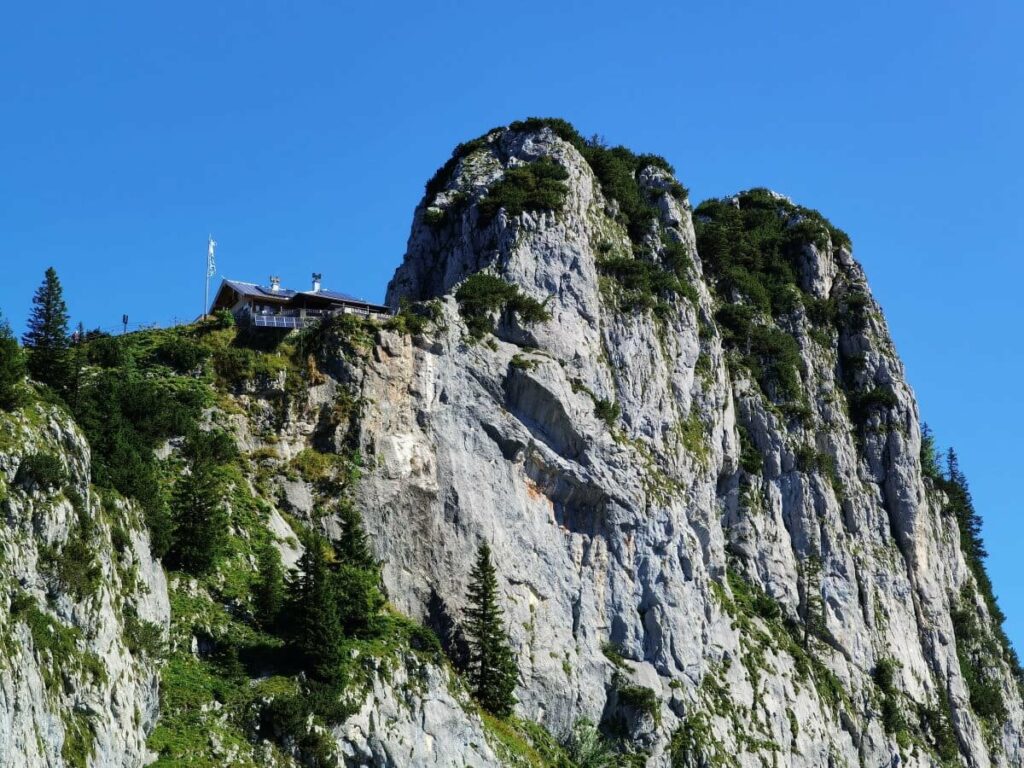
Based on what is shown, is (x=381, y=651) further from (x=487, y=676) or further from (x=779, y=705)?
(x=779, y=705)

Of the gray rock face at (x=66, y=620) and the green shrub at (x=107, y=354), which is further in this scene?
the green shrub at (x=107, y=354)

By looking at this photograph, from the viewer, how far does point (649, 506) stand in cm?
8394

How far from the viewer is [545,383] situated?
8188 centimetres

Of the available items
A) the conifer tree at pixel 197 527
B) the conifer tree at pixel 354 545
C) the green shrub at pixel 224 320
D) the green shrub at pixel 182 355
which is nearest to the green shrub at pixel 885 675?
the conifer tree at pixel 354 545

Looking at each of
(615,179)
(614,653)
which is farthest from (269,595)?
(615,179)

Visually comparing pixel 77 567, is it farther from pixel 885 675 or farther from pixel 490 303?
pixel 885 675

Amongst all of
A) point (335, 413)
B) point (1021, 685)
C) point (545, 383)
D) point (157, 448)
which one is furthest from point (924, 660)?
point (157, 448)

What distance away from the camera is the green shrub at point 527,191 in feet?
301

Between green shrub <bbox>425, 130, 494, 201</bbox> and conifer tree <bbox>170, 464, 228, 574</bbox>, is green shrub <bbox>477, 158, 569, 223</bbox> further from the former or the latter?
conifer tree <bbox>170, 464, 228, 574</bbox>

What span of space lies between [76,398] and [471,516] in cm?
2166

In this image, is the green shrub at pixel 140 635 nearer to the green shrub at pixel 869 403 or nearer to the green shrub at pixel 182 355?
the green shrub at pixel 182 355

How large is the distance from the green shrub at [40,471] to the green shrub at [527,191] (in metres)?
43.2

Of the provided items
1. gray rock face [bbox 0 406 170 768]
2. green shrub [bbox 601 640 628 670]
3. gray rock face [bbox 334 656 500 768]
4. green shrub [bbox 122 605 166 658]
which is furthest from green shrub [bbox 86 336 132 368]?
green shrub [bbox 601 640 628 670]

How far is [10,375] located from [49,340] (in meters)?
12.2
